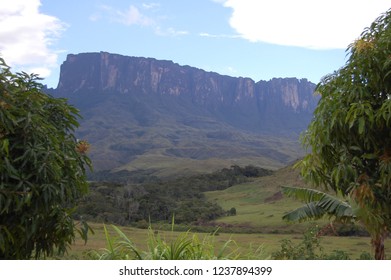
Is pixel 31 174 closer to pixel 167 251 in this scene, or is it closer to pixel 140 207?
pixel 167 251

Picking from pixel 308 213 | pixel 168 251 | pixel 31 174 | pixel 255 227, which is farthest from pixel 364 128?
pixel 255 227

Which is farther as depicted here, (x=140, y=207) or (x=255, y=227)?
(x=140, y=207)

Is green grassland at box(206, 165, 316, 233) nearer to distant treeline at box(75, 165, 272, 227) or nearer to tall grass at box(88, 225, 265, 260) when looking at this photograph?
distant treeline at box(75, 165, 272, 227)

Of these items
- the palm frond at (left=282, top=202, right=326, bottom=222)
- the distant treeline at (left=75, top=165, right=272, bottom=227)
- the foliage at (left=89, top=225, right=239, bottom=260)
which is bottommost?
the distant treeline at (left=75, top=165, right=272, bottom=227)

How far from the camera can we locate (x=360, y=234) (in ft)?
108

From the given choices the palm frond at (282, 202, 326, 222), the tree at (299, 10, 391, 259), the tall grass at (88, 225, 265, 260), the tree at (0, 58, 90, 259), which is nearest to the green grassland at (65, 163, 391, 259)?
the palm frond at (282, 202, 326, 222)

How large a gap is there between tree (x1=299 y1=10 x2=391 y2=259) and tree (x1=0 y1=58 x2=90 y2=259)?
11.7ft

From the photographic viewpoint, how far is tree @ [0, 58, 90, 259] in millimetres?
5398

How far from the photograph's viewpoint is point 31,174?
552 centimetres

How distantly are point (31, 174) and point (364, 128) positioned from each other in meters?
4.19

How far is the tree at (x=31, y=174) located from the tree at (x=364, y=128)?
355cm

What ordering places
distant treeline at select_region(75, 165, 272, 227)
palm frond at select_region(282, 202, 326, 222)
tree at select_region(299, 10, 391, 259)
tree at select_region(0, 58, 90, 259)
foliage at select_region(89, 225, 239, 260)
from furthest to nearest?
distant treeline at select_region(75, 165, 272, 227) → palm frond at select_region(282, 202, 326, 222) → tree at select_region(299, 10, 391, 259) → tree at select_region(0, 58, 90, 259) → foliage at select_region(89, 225, 239, 260)
